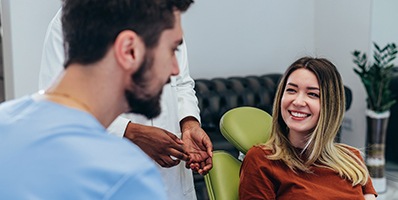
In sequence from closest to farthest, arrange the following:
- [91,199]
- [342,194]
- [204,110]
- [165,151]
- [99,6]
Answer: [91,199] < [99,6] < [165,151] < [342,194] < [204,110]

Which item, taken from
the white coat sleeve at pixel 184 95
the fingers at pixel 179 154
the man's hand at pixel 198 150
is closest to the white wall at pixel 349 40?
the white coat sleeve at pixel 184 95

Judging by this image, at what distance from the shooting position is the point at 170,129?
6.44 ft

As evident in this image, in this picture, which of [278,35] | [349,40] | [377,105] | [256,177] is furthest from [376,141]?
[256,177]

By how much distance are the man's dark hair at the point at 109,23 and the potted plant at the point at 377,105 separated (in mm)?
2820

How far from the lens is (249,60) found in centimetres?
417

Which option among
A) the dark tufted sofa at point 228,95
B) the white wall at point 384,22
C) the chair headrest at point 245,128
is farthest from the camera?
the white wall at point 384,22

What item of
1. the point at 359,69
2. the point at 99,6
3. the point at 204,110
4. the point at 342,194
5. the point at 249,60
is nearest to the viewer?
the point at 99,6

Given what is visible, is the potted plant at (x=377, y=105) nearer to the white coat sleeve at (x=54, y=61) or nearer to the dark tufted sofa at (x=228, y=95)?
the dark tufted sofa at (x=228, y=95)

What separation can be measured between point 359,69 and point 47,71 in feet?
8.86

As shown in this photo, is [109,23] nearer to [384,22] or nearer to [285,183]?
[285,183]

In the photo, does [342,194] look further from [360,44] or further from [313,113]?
[360,44]

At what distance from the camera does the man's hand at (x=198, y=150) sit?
1790 mm

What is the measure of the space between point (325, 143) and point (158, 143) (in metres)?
0.68

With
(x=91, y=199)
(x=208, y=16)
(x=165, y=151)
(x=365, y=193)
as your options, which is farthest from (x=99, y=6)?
(x=208, y=16)
